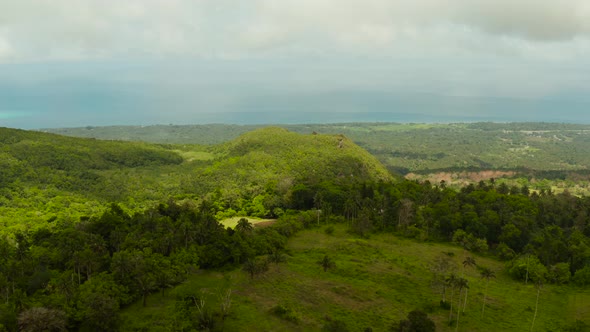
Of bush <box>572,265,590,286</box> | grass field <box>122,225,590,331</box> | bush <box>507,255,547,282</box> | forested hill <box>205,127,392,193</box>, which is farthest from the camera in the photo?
forested hill <box>205,127,392,193</box>

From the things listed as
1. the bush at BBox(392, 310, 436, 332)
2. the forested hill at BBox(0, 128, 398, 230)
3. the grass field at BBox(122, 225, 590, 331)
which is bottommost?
the grass field at BBox(122, 225, 590, 331)

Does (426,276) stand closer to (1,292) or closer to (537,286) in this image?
(537,286)

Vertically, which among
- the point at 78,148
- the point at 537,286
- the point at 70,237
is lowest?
the point at 537,286

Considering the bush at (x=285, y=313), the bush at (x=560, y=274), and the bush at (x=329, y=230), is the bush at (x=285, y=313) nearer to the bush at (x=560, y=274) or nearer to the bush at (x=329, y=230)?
the bush at (x=329, y=230)

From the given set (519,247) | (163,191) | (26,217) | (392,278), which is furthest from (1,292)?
(519,247)

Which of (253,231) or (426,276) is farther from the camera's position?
(253,231)

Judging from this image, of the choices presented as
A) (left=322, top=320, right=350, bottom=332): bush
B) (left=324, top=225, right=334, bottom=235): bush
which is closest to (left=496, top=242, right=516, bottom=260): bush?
(left=324, top=225, right=334, bottom=235): bush

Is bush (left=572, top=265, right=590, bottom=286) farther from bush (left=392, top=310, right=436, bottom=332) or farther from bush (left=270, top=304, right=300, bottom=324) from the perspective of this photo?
bush (left=270, top=304, right=300, bottom=324)
